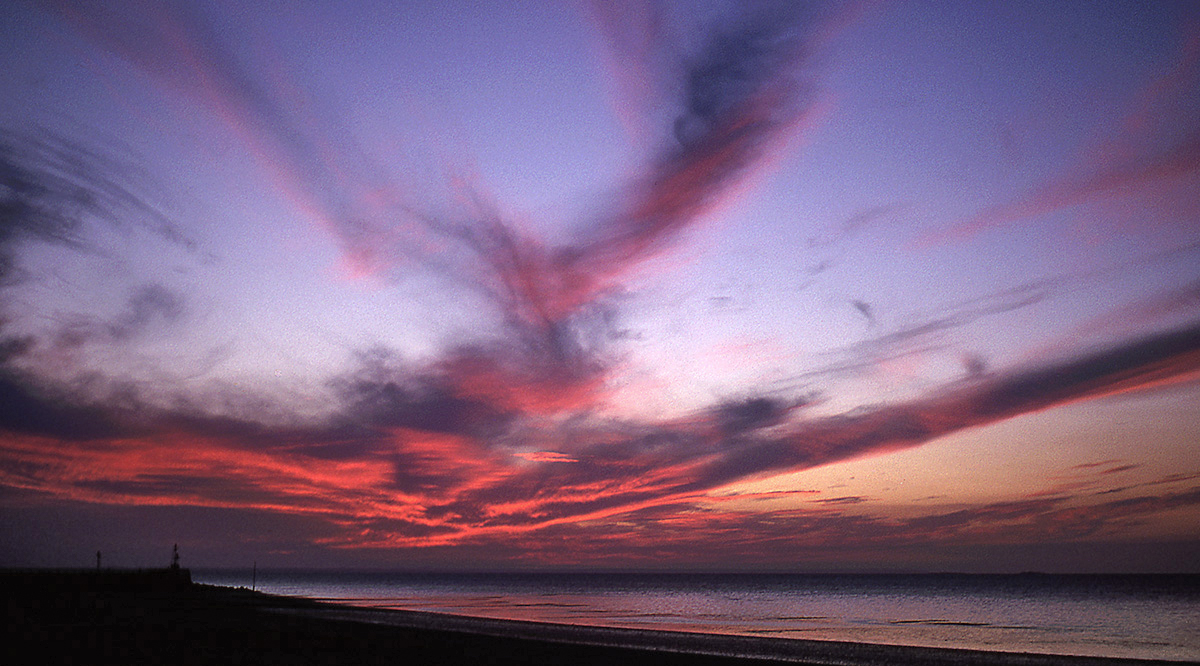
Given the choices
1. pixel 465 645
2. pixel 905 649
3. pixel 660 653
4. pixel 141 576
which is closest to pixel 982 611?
pixel 905 649

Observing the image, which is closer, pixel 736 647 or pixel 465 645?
pixel 465 645

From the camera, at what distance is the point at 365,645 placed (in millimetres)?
32312

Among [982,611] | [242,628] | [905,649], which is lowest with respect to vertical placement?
[982,611]

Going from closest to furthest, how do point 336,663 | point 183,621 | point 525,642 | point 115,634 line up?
point 336,663
point 115,634
point 525,642
point 183,621

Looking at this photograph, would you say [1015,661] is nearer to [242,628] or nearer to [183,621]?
[242,628]

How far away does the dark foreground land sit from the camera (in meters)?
26.9

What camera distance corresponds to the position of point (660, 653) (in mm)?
33656

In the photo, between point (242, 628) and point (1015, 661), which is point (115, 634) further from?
point (1015, 661)

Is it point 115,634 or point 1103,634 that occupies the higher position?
point 115,634

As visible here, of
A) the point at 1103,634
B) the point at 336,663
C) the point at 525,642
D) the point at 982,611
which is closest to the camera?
the point at 336,663

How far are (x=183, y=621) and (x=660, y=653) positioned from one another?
29.4m

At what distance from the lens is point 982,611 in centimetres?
8275

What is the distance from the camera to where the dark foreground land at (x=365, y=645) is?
26.9 m

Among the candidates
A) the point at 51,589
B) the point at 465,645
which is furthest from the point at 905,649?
the point at 51,589
